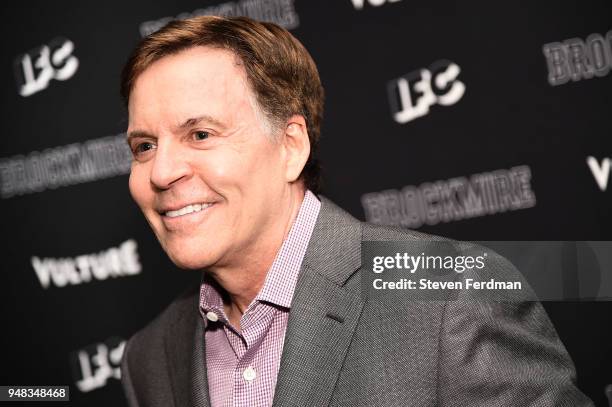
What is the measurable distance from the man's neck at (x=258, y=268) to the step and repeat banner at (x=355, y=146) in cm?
108

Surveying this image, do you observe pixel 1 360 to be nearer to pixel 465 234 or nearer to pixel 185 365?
pixel 185 365

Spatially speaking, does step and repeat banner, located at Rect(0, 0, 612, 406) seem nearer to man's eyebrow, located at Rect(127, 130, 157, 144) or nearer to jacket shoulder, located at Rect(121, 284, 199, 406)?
jacket shoulder, located at Rect(121, 284, 199, 406)

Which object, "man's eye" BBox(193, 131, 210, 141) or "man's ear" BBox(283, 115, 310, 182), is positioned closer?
"man's eye" BBox(193, 131, 210, 141)

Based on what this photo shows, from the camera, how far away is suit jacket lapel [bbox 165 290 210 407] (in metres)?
1.94

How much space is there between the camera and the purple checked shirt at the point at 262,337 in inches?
73.2

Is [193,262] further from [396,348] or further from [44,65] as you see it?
[44,65]

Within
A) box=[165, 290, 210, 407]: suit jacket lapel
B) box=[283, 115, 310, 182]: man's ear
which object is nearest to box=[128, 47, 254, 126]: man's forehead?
box=[283, 115, 310, 182]: man's ear

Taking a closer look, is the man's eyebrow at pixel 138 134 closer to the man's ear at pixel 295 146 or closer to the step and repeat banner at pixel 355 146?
Result: the man's ear at pixel 295 146

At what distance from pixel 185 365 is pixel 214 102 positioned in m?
0.71

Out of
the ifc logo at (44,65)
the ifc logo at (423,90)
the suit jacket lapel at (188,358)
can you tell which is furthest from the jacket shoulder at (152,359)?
the ifc logo at (44,65)

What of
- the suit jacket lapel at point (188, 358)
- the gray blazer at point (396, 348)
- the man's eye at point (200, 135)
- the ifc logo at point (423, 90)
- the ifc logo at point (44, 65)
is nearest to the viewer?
the gray blazer at point (396, 348)

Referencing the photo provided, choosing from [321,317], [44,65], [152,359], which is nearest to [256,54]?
[321,317]

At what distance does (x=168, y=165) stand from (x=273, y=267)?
36 cm

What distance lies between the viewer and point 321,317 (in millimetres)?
1804
